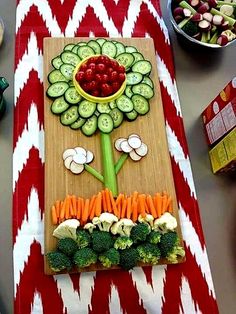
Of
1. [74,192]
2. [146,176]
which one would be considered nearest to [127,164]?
[146,176]

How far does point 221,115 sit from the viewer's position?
47.1 inches

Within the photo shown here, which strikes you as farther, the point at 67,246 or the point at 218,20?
the point at 218,20

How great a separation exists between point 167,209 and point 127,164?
20 centimetres

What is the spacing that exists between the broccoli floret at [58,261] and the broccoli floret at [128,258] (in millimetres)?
147

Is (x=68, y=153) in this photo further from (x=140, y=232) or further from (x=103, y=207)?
(x=140, y=232)

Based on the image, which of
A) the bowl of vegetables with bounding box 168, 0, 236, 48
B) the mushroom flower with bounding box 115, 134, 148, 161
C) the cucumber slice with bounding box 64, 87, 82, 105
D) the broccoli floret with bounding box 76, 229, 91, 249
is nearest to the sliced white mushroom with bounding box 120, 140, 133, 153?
the mushroom flower with bounding box 115, 134, 148, 161

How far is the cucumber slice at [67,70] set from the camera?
130cm

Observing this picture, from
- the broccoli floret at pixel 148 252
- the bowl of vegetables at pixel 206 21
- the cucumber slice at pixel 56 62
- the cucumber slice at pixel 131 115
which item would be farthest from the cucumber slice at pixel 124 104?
the broccoli floret at pixel 148 252

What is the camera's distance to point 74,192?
3.94 ft

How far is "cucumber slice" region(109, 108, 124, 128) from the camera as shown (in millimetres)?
1275

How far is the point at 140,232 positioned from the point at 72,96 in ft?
1.65

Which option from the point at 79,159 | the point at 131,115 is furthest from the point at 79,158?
the point at 131,115

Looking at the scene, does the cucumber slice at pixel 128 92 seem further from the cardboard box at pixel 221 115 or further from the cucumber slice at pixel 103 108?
the cardboard box at pixel 221 115

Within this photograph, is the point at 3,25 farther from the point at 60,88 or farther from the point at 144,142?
the point at 144,142
